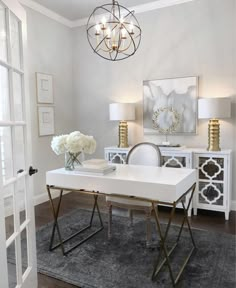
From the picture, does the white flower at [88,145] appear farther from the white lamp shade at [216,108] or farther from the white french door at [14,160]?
the white lamp shade at [216,108]

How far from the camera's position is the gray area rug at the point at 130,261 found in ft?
6.69

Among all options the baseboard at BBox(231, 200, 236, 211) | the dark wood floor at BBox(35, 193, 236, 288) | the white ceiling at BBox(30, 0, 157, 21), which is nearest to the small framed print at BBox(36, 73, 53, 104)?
the white ceiling at BBox(30, 0, 157, 21)

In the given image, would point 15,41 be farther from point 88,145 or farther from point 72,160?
point 72,160

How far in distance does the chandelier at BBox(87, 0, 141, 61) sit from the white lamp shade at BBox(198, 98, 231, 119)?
108 cm

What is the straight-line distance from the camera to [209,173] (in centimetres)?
332

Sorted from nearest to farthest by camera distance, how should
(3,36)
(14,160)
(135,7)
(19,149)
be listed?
(3,36) < (14,160) < (19,149) < (135,7)

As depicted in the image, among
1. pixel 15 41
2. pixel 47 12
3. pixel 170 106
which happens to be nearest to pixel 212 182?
pixel 170 106

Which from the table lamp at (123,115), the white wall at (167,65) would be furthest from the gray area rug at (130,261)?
the table lamp at (123,115)

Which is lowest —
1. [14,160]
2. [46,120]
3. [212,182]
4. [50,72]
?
[212,182]

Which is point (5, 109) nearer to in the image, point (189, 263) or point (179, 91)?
point (189, 263)

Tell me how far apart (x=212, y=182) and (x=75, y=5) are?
3.06 meters

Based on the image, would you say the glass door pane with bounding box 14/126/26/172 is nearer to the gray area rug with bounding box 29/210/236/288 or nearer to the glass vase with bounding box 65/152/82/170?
the glass vase with bounding box 65/152/82/170

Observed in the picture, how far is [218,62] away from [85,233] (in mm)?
2666

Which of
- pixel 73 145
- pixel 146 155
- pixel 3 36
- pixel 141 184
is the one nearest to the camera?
pixel 3 36
